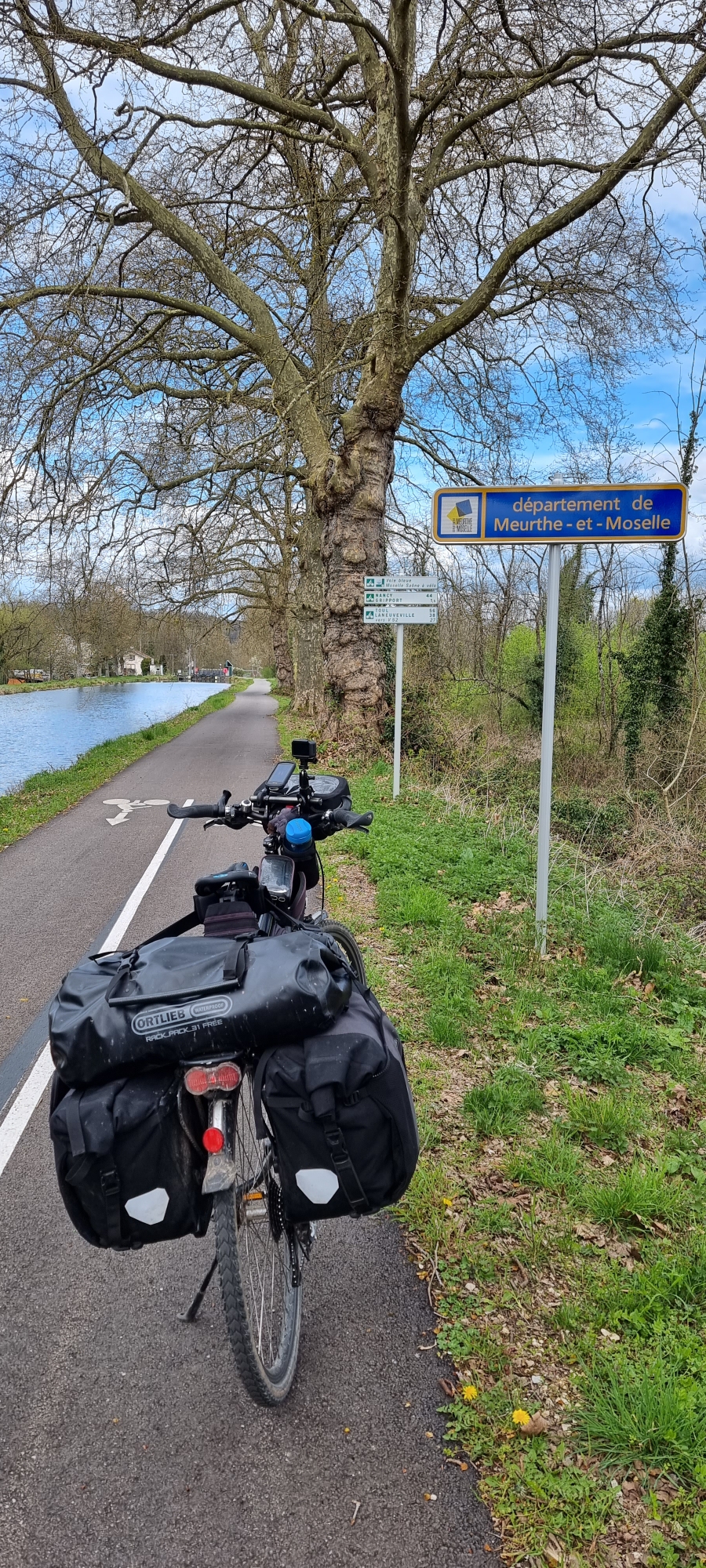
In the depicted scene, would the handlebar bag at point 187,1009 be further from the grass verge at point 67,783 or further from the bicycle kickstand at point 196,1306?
the grass verge at point 67,783

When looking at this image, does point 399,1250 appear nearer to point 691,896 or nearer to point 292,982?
point 292,982

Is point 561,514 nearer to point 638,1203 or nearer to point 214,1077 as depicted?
point 638,1203

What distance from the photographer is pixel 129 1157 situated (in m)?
2.01

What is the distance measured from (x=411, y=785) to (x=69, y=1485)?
942 cm

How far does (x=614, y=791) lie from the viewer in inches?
543

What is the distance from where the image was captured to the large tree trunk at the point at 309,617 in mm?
19484

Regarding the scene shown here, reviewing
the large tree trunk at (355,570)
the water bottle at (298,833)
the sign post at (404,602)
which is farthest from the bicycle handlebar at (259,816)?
the large tree trunk at (355,570)

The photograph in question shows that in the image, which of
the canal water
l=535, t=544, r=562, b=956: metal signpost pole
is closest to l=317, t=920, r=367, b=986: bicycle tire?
l=535, t=544, r=562, b=956: metal signpost pole

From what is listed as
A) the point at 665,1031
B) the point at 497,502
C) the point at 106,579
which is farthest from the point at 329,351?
the point at 665,1031

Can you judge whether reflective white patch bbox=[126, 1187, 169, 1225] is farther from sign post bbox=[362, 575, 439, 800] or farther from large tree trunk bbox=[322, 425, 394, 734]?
large tree trunk bbox=[322, 425, 394, 734]

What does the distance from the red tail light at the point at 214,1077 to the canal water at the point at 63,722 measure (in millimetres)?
13095

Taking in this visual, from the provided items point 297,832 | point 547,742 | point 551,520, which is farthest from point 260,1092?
point 551,520

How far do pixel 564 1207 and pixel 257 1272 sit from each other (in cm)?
138

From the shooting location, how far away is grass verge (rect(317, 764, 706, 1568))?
2.13m
